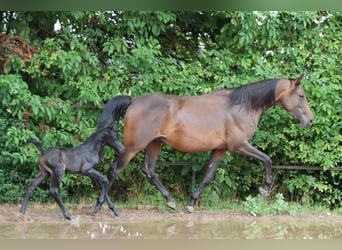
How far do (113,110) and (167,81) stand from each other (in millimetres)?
1306

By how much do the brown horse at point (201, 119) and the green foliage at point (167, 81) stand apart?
0.74 meters

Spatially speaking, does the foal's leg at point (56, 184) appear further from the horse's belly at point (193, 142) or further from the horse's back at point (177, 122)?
the horse's belly at point (193, 142)

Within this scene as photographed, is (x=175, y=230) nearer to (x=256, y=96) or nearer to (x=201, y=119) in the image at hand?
(x=201, y=119)

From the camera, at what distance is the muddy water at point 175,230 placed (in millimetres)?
5102

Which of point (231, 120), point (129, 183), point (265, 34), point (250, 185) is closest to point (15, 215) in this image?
point (129, 183)

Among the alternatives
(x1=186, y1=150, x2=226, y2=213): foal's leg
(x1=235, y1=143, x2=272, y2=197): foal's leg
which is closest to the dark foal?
(x1=186, y1=150, x2=226, y2=213): foal's leg

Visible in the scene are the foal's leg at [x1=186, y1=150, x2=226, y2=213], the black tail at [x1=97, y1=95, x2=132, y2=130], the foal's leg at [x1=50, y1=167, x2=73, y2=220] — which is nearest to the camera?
the foal's leg at [x1=50, y1=167, x2=73, y2=220]

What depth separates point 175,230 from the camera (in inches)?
215

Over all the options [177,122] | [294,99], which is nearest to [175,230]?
[177,122]

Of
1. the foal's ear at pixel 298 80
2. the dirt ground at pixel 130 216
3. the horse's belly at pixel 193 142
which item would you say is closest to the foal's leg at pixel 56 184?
the dirt ground at pixel 130 216

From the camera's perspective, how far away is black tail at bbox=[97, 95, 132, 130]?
6.16m

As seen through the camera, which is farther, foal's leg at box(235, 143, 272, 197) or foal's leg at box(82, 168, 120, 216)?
foal's leg at box(235, 143, 272, 197)

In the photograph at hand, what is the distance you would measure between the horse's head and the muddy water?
1306 mm

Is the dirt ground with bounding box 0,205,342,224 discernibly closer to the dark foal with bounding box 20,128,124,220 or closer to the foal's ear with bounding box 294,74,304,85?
the dark foal with bounding box 20,128,124,220
